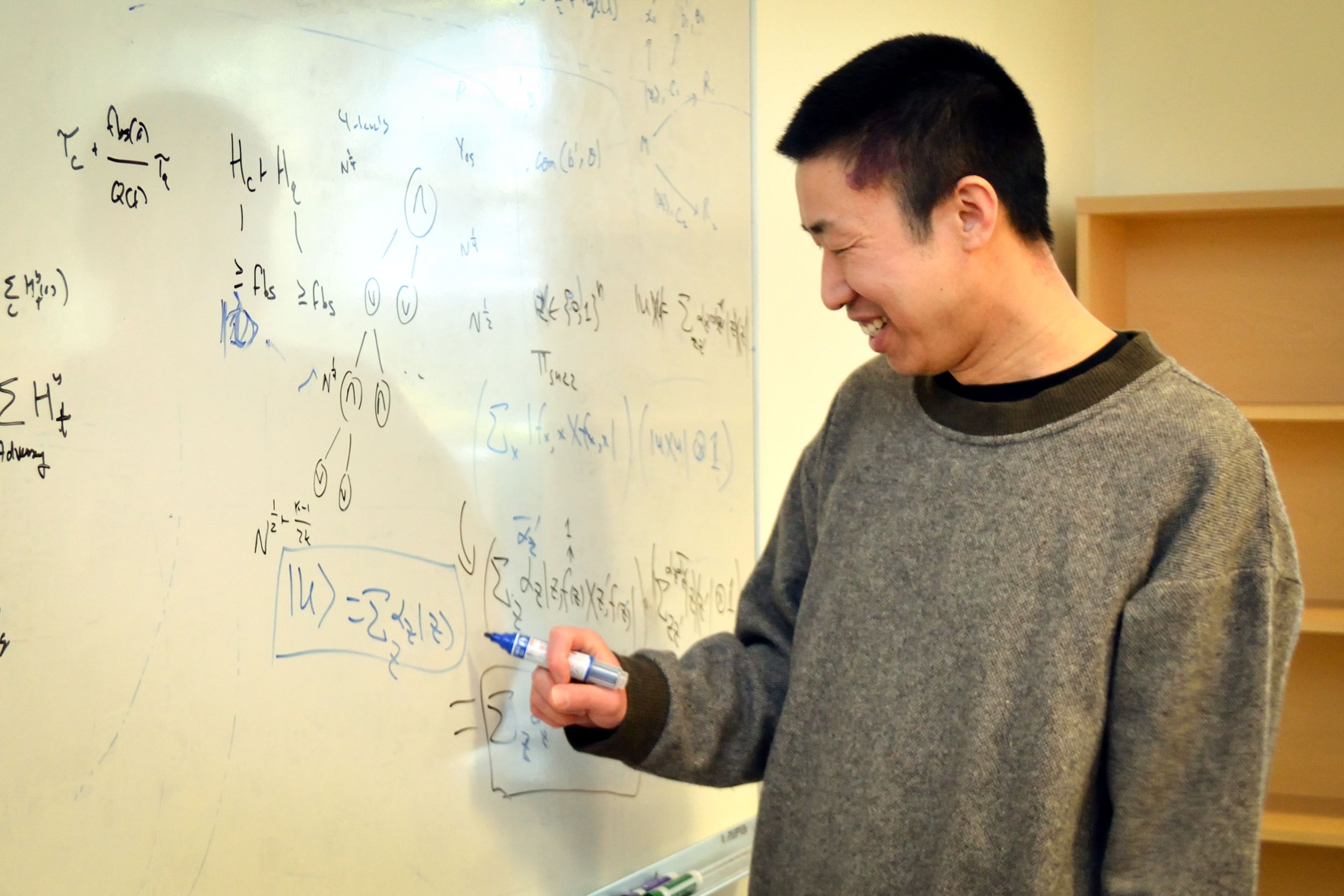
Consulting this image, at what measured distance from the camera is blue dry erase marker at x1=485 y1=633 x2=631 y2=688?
1068 mm

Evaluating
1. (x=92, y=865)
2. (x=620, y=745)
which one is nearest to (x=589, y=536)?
(x=620, y=745)

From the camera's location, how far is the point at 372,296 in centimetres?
108

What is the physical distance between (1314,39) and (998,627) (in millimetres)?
2170

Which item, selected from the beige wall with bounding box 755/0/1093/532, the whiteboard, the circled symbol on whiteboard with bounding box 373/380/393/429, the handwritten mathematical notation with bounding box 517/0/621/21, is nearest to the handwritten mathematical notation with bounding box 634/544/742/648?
the whiteboard

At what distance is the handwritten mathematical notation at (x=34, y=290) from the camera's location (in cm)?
83

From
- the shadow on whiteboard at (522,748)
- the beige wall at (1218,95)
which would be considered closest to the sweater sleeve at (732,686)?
the shadow on whiteboard at (522,748)

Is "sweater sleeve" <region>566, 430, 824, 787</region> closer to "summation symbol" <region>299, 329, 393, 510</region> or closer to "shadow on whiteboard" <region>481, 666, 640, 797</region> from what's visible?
"shadow on whiteboard" <region>481, 666, 640, 797</region>

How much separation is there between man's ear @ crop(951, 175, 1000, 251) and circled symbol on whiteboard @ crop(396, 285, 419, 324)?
549 millimetres

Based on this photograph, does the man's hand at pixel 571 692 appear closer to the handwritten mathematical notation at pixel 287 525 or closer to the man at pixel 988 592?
the man at pixel 988 592

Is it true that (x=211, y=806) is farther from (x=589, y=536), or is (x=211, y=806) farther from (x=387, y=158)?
(x=387, y=158)

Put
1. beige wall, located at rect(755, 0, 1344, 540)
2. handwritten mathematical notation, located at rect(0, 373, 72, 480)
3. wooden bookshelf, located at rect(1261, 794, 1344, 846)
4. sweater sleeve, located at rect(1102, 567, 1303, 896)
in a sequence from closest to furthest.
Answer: handwritten mathematical notation, located at rect(0, 373, 72, 480) → sweater sleeve, located at rect(1102, 567, 1303, 896) → wooden bookshelf, located at rect(1261, 794, 1344, 846) → beige wall, located at rect(755, 0, 1344, 540)

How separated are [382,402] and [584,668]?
0.34 metres

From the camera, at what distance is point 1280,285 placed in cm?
249

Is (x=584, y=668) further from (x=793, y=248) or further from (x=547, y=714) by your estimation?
(x=793, y=248)
